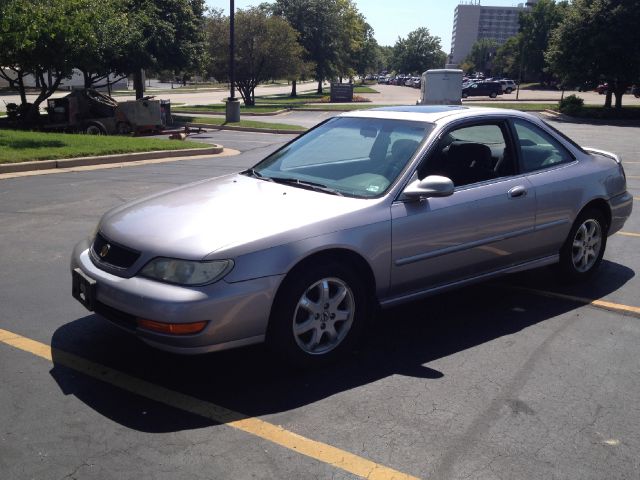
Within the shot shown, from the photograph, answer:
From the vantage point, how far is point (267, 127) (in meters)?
24.1

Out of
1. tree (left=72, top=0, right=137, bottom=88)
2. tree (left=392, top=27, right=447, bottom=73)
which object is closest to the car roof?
tree (left=72, top=0, right=137, bottom=88)

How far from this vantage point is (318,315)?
3.89 meters

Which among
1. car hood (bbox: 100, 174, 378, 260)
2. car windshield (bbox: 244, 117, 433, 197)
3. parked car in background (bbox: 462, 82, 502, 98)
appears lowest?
car hood (bbox: 100, 174, 378, 260)

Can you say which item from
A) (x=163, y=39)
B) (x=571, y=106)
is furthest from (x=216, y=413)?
(x=571, y=106)

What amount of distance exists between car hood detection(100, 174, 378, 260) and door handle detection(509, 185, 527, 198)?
4.27 ft

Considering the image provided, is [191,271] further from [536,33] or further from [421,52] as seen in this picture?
[421,52]

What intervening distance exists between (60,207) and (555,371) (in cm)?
685

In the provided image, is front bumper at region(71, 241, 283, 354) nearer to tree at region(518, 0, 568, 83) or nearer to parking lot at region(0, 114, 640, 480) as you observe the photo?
parking lot at region(0, 114, 640, 480)

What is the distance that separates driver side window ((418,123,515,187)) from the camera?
467 centimetres

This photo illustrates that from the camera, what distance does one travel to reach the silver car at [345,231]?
3.53 m

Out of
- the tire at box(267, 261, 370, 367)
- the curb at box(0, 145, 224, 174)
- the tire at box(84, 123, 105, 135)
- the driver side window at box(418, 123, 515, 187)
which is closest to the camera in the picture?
the tire at box(267, 261, 370, 367)

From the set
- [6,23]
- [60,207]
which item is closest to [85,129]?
[6,23]

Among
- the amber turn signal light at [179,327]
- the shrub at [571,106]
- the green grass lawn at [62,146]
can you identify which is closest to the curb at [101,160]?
the green grass lawn at [62,146]

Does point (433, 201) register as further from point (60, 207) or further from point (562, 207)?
point (60, 207)
